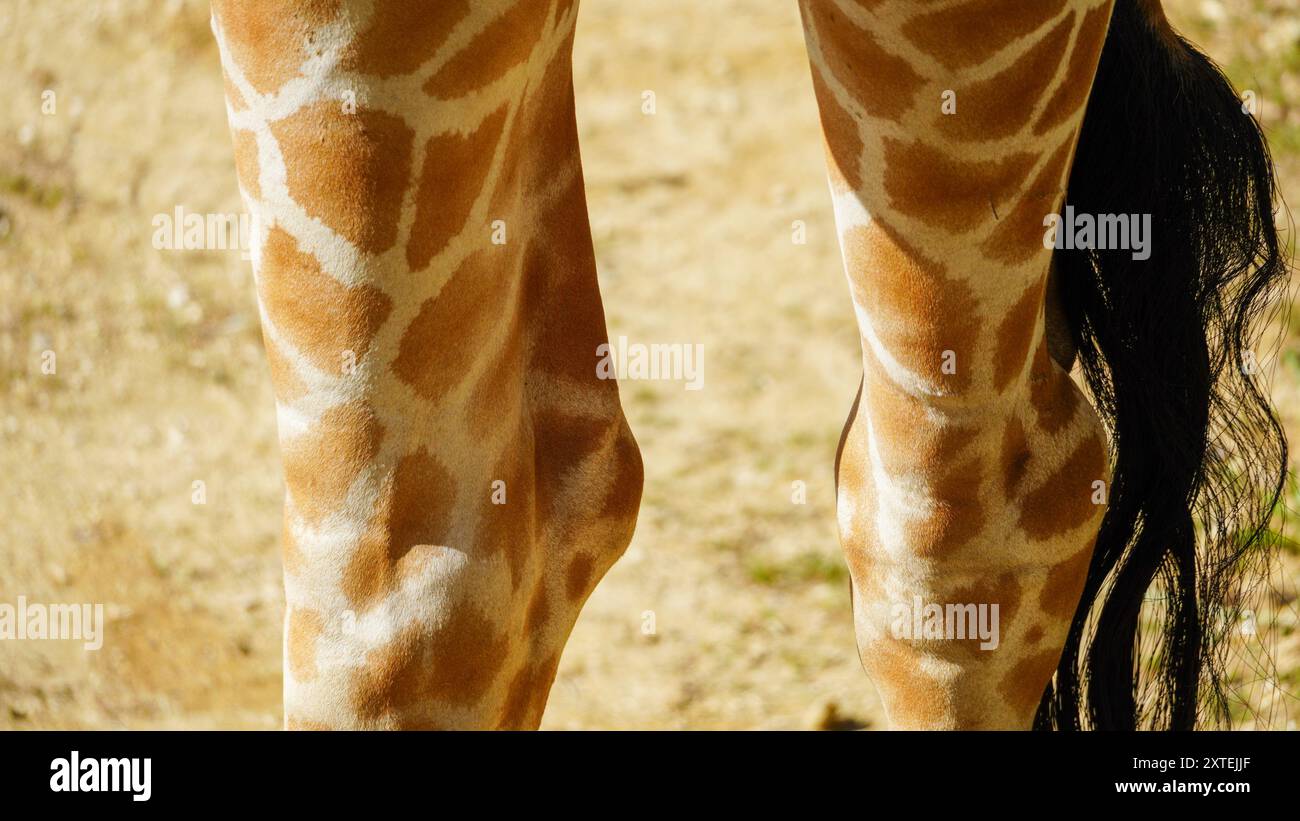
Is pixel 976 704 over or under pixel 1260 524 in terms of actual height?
under

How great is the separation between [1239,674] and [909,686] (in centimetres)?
61

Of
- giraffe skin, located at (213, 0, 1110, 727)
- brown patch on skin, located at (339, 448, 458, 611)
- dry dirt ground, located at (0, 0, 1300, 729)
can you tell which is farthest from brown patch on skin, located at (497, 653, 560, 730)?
dry dirt ground, located at (0, 0, 1300, 729)

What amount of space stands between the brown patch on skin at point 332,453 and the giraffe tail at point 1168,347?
554mm

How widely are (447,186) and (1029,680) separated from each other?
53 cm

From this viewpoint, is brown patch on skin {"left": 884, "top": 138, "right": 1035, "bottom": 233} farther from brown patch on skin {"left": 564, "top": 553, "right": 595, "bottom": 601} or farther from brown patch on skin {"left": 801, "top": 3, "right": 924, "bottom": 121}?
brown patch on skin {"left": 564, "top": 553, "right": 595, "bottom": 601}

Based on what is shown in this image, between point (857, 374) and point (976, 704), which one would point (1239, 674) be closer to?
point (976, 704)

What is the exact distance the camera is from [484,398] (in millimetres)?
773

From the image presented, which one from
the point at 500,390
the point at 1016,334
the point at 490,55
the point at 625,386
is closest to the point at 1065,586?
the point at 1016,334

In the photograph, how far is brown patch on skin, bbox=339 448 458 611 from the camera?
2.44 ft

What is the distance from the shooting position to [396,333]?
28.6 inches

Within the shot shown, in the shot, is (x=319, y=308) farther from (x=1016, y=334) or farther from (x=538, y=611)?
(x=1016, y=334)

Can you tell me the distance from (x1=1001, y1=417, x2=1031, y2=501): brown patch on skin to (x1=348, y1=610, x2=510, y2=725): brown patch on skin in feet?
1.14
